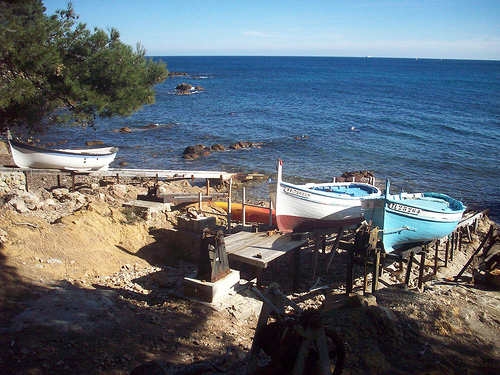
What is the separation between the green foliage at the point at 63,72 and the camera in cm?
1054

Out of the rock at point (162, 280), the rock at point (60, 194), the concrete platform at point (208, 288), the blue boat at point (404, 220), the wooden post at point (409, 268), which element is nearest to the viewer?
the concrete platform at point (208, 288)

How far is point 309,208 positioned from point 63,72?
8324mm

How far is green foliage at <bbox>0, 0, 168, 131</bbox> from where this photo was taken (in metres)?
10.5

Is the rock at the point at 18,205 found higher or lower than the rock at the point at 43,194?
higher

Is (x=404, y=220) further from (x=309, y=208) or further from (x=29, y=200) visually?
(x=29, y=200)

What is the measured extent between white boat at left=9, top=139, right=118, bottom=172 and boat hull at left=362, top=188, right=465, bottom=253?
12369 millimetres

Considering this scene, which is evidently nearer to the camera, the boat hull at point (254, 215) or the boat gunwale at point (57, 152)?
the boat hull at point (254, 215)

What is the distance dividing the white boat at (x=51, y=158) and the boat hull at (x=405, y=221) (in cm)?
1237

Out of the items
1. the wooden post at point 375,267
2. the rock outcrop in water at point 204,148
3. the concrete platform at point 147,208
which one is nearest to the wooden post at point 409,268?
the wooden post at point 375,267

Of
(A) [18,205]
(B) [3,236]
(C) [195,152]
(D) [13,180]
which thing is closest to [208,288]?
(B) [3,236]

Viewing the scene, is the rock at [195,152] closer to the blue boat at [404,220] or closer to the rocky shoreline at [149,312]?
the rocky shoreline at [149,312]

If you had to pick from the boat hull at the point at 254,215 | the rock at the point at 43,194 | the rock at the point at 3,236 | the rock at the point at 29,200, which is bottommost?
the boat hull at the point at 254,215

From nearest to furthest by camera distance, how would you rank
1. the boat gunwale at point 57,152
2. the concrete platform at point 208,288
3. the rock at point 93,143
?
1. the concrete platform at point 208,288
2. the boat gunwale at point 57,152
3. the rock at point 93,143

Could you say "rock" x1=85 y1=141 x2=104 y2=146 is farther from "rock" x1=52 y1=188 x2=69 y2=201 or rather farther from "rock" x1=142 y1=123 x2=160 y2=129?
"rock" x1=52 y1=188 x2=69 y2=201
